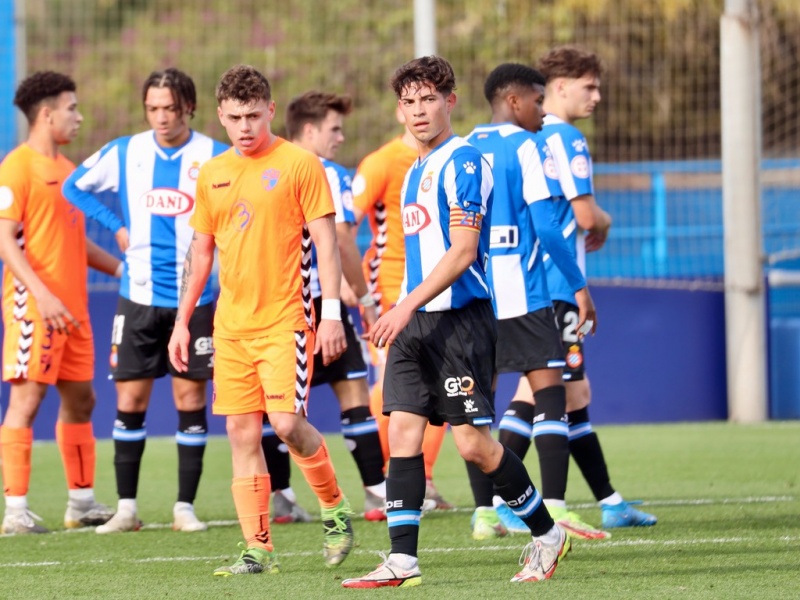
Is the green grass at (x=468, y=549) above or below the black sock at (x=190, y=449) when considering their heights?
below

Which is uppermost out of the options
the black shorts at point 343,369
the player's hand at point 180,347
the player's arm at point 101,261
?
the player's arm at point 101,261

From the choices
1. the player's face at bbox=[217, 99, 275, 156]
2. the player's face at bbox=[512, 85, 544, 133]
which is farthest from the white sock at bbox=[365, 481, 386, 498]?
the player's face at bbox=[217, 99, 275, 156]

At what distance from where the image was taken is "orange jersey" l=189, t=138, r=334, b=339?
5.22 metres

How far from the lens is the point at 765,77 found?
45.5 feet

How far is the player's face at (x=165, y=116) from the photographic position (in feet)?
21.8

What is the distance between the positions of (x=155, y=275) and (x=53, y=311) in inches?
20.7

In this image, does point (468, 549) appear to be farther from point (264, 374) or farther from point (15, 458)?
point (15, 458)

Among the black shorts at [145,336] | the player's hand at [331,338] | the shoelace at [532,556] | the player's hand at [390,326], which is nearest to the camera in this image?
the player's hand at [390,326]

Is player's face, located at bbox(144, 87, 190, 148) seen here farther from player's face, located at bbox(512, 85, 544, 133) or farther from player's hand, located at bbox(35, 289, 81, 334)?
player's face, located at bbox(512, 85, 544, 133)

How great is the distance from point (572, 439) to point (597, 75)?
179 centimetres

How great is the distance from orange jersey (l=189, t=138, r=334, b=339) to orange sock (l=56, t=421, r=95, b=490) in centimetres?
203

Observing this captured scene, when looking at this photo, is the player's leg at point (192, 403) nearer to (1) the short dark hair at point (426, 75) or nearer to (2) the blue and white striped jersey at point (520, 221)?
(2) the blue and white striped jersey at point (520, 221)

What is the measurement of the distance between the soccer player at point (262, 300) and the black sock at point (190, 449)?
1468 mm

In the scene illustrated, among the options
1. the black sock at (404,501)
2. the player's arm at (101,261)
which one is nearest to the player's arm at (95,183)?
the player's arm at (101,261)
